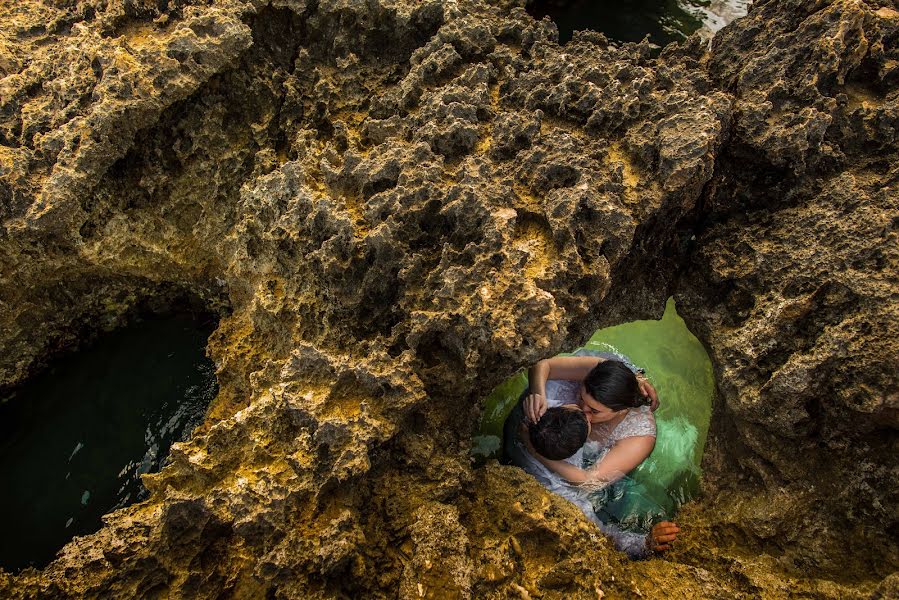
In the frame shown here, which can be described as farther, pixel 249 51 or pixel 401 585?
pixel 249 51

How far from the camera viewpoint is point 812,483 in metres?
2.82

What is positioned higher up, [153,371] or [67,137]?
[67,137]

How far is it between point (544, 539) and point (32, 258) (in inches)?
131

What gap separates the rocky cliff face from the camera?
2.36m

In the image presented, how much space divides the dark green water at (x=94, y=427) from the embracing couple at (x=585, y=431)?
230 centimetres

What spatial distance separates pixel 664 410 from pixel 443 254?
2866 millimetres

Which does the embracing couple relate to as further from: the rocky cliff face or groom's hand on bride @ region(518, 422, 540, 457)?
the rocky cliff face

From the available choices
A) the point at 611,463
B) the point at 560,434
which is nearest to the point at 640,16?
the point at 611,463

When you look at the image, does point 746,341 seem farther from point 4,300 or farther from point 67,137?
point 4,300

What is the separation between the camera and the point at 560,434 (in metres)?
3.42

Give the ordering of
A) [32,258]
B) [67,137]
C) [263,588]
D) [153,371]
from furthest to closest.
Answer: [153,371] → [32,258] → [67,137] → [263,588]

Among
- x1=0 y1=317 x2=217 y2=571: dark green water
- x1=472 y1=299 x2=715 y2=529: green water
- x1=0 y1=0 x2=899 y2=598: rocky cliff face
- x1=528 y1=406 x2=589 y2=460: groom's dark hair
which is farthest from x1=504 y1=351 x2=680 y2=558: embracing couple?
x1=0 y1=317 x2=217 y2=571: dark green water

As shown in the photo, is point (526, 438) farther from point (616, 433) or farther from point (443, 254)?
point (443, 254)

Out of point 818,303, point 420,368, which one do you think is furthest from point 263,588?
point 818,303
